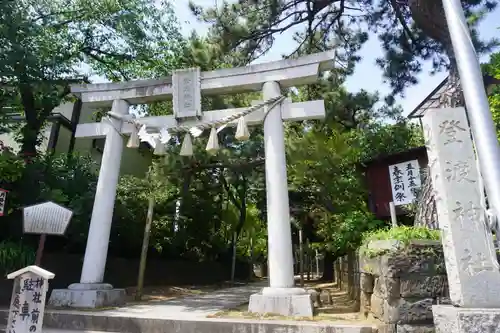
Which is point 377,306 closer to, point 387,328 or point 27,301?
point 387,328

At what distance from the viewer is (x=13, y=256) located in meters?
8.18

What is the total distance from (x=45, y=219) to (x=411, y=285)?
653cm

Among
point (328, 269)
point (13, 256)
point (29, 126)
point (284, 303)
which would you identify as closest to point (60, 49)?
point (29, 126)

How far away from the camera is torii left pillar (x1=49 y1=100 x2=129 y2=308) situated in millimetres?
7629

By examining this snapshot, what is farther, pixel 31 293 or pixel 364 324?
pixel 364 324

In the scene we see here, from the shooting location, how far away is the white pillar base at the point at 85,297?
7.53 metres

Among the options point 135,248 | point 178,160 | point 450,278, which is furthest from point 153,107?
point 450,278

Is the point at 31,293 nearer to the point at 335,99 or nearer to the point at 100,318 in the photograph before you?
the point at 100,318

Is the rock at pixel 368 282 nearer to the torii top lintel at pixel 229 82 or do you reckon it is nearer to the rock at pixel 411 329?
the rock at pixel 411 329

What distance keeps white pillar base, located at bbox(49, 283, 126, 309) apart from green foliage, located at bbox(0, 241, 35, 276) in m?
1.28

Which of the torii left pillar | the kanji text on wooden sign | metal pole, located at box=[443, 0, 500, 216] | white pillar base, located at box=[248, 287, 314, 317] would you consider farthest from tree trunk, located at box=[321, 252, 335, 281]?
metal pole, located at box=[443, 0, 500, 216]

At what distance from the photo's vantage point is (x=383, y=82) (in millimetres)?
10203

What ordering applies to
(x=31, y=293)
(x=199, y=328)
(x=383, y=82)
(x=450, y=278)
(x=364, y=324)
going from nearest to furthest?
(x=450, y=278) < (x=31, y=293) < (x=364, y=324) < (x=199, y=328) < (x=383, y=82)

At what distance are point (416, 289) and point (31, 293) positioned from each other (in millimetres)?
5242
